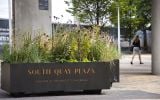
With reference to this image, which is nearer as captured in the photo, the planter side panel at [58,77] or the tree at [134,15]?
the planter side panel at [58,77]

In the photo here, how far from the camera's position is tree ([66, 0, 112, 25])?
4381 centimetres

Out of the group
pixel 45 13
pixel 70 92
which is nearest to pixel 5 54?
pixel 70 92

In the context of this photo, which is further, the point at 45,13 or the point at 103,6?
the point at 103,6

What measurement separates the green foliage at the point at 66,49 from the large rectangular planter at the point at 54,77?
0.28 meters

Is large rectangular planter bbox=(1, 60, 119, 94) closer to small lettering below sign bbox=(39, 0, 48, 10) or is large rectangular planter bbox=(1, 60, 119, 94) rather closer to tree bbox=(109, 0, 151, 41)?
small lettering below sign bbox=(39, 0, 48, 10)

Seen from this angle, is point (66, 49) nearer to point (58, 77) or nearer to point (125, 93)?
point (58, 77)

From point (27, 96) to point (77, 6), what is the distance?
102ft

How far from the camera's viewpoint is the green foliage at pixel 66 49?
43.3 feet

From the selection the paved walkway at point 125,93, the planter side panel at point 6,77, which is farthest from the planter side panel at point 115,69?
the planter side panel at point 6,77

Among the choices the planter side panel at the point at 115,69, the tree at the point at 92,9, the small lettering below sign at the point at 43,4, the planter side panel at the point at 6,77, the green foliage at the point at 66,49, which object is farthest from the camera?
the tree at the point at 92,9

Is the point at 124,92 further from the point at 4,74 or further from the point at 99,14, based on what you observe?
the point at 99,14

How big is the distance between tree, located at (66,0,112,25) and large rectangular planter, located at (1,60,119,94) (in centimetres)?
3047

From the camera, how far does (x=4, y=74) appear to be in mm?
13391

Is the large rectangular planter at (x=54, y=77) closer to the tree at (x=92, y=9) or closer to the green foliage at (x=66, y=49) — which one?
the green foliage at (x=66, y=49)
